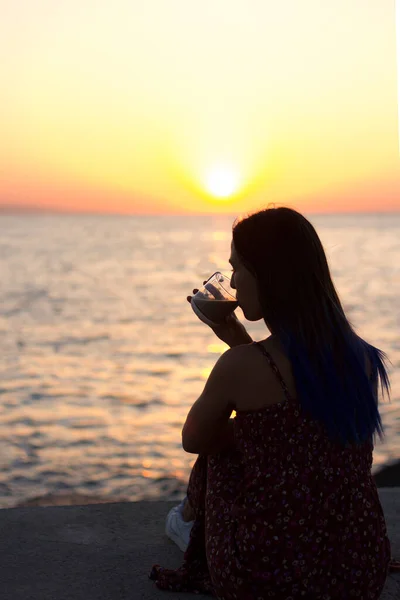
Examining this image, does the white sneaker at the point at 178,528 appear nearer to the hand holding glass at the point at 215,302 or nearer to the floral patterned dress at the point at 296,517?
the floral patterned dress at the point at 296,517

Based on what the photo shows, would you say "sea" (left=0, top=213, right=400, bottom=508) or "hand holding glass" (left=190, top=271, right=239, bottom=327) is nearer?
"hand holding glass" (left=190, top=271, right=239, bottom=327)

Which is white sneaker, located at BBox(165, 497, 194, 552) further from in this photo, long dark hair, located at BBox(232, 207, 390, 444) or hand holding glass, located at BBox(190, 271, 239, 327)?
long dark hair, located at BBox(232, 207, 390, 444)

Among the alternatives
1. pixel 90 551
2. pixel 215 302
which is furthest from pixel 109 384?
pixel 215 302

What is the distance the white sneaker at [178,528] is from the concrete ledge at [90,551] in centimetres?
6

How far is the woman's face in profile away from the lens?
2592 millimetres

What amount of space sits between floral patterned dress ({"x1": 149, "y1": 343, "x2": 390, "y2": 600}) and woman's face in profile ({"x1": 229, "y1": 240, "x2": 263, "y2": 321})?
0.13 metres

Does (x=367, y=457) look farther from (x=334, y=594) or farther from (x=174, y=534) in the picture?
(x=174, y=534)

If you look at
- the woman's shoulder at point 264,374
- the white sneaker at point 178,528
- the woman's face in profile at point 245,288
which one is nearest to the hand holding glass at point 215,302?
the woman's face in profile at point 245,288

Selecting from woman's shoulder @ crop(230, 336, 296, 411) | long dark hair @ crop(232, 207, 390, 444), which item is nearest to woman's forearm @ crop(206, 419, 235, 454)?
woman's shoulder @ crop(230, 336, 296, 411)

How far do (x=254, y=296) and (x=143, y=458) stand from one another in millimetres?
6009

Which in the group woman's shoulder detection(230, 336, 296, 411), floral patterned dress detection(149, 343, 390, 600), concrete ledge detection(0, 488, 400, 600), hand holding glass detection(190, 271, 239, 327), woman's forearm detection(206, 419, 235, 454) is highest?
hand holding glass detection(190, 271, 239, 327)

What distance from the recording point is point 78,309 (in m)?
22.2

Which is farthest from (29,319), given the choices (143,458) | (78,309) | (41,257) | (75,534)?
(41,257)

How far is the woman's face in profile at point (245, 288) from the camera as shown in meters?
2.59
